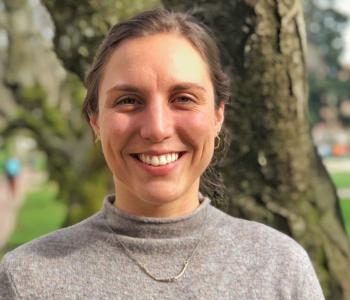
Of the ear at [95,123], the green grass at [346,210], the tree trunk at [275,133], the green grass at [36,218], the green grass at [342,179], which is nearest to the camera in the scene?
the ear at [95,123]

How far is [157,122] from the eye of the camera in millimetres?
1667

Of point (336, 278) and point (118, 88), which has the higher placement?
point (118, 88)

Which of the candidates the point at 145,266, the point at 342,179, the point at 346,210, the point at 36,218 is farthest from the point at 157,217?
the point at 342,179

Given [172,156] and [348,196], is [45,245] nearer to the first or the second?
[172,156]

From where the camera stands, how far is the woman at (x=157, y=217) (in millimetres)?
1703

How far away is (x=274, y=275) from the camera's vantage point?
1.78m

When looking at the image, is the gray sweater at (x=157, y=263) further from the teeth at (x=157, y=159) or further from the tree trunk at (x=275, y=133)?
the tree trunk at (x=275, y=133)

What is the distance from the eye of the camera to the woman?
1703 millimetres

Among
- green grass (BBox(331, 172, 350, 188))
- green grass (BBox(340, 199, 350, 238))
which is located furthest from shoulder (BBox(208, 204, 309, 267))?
green grass (BBox(331, 172, 350, 188))

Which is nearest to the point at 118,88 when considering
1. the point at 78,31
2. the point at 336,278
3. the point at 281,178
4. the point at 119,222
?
the point at 119,222

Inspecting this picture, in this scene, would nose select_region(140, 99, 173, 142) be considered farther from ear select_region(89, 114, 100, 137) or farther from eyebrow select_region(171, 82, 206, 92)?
ear select_region(89, 114, 100, 137)

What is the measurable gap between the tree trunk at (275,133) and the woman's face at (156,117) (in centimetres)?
108

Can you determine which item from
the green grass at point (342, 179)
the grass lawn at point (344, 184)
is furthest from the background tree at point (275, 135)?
the green grass at point (342, 179)

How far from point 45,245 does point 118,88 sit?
0.46m
